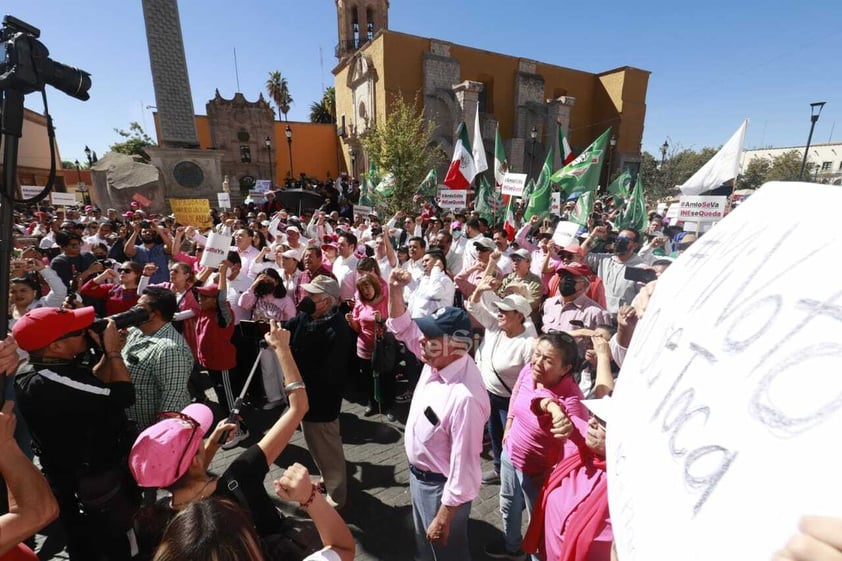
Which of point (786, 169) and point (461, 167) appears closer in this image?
point (461, 167)

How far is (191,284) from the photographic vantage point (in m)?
4.70

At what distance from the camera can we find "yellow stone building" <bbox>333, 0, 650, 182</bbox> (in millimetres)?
27906

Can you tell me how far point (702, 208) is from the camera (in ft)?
26.5

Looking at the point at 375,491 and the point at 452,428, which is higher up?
the point at 452,428

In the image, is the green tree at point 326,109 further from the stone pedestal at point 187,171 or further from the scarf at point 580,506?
the scarf at point 580,506

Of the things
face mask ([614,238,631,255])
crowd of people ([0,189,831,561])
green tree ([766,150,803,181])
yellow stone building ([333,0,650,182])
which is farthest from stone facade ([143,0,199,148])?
green tree ([766,150,803,181])

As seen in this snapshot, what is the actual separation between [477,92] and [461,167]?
1772 centimetres

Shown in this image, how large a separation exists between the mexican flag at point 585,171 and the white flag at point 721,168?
76.5 inches

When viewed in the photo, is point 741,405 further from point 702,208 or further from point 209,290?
point 702,208

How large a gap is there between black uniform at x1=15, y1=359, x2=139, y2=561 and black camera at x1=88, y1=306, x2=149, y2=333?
0.86 feet

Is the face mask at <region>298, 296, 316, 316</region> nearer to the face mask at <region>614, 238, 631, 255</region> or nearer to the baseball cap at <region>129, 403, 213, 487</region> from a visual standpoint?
the baseball cap at <region>129, 403, 213, 487</region>

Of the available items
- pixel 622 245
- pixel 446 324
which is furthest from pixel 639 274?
pixel 622 245

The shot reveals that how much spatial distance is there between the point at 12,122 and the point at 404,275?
8.04 feet

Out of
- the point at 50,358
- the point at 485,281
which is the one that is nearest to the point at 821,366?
the point at 50,358
